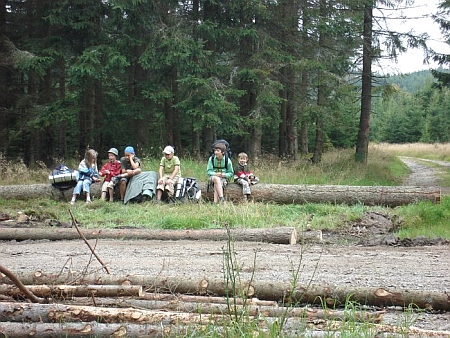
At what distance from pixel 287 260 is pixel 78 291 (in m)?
2.90

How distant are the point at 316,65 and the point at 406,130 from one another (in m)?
59.6

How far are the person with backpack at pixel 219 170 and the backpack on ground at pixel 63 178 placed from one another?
3.47 m

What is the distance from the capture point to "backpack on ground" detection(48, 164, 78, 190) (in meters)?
13.0

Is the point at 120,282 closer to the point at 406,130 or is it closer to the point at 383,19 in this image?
the point at 383,19

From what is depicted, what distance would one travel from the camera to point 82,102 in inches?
816

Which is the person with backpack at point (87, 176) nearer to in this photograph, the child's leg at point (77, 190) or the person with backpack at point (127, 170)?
the child's leg at point (77, 190)

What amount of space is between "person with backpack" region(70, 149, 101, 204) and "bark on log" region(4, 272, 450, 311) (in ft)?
27.6

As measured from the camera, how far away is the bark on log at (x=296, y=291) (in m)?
4.05

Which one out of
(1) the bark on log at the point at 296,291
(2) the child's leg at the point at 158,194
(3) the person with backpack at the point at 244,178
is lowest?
(2) the child's leg at the point at 158,194

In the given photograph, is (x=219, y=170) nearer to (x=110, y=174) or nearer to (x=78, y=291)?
(x=110, y=174)

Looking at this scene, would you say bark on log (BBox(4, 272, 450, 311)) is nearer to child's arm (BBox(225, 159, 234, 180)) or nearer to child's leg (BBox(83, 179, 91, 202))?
child's arm (BBox(225, 159, 234, 180))

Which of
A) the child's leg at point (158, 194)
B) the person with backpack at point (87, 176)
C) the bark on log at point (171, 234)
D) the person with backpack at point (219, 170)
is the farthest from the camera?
the person with backpack at point (87, 176)

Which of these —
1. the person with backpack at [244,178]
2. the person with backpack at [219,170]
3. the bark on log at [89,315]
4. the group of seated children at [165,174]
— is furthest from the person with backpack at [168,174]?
the bark on log at [89,315]

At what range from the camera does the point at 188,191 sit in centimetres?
1219
